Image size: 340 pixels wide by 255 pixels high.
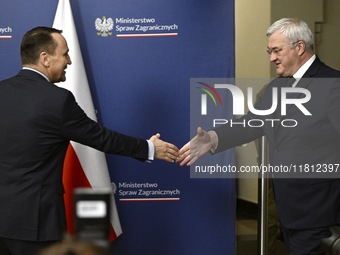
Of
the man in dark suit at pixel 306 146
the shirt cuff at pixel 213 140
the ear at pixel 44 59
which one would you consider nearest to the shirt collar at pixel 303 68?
the man in dark suit at pixel 306 146

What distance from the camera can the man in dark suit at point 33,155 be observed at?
2.72m

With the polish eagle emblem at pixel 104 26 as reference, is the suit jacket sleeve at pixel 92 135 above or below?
below

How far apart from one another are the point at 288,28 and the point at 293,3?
4.41m

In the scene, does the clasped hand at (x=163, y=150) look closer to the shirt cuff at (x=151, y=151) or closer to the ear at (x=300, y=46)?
the shirt cuff at (x=151, y=151)

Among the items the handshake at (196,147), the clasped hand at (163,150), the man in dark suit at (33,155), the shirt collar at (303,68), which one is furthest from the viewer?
the handshake at (196,147)

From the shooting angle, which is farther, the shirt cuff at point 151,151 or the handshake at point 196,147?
the handshake at point 196,147

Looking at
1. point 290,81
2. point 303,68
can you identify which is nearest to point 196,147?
point 290,81

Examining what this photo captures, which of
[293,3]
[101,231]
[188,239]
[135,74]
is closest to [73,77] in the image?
[135,74]

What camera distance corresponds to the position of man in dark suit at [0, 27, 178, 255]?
272cm

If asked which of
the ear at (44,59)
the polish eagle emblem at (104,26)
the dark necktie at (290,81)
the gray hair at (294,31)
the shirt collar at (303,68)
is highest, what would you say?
the polish eagle emblem at (104,26)

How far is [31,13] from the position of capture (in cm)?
367

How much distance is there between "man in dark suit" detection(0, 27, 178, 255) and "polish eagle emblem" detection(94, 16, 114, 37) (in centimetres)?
94

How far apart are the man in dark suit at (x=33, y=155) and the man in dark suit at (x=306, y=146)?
100cm

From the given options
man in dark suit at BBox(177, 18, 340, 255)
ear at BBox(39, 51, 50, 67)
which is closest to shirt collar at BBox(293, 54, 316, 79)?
man in dark suit at BBox(177, 18, 340, 255)
